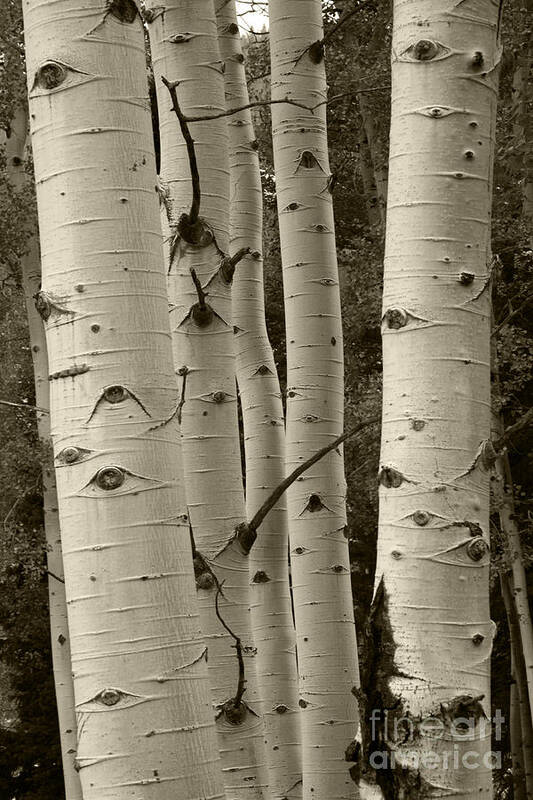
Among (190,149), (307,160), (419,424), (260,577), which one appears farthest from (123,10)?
(260,577)

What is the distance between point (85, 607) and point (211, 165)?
199cm

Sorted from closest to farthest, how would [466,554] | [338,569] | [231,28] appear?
[466,554], [338,569], [231,28]

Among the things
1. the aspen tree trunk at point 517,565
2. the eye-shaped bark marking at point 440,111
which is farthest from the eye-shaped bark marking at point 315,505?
the aspen tree trunk at point 517,565

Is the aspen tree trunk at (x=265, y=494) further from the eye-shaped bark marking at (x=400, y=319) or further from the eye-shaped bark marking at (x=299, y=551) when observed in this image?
the eye-shaped bark marking at (x=400, y=319)

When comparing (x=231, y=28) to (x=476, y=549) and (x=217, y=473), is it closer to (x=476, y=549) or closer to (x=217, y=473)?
(x=217, y=473)

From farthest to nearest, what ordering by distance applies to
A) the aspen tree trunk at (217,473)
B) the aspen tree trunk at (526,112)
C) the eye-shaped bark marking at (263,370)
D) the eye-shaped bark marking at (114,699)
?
the aspen tree trunk at (526,112), the eye-shaped bark marking at (263,370), the aspen tree trunk at (217,473), the eye-shaped bark marking at (114,699)

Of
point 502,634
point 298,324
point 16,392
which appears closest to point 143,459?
point 298,324

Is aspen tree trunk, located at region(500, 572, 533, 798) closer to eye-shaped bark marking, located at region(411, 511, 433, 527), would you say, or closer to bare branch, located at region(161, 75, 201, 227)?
bare branch, located at region(161, 75, 201, 227)

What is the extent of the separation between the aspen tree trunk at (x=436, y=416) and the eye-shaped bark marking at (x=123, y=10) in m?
0.62

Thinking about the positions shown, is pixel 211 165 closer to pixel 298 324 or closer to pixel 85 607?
pixel 298 324

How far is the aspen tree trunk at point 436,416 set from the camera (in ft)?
6.23

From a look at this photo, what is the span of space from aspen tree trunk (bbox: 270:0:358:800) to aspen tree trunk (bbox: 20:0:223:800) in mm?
2451

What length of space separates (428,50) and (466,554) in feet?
3.71

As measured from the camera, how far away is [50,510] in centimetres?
1181
